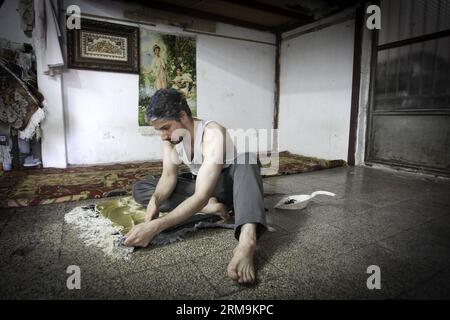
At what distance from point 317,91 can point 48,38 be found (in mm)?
3978

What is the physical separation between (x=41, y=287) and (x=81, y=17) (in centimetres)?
368

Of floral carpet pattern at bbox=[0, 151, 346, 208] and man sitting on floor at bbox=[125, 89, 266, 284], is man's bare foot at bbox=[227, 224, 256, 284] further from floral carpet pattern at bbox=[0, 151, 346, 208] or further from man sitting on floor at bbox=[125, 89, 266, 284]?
floral carpet pattern at bbox=[0, 151, 346, 208]

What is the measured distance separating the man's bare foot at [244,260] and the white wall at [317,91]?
3.47 metres

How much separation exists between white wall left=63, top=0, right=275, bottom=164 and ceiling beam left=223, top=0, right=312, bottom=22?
0.78 metres

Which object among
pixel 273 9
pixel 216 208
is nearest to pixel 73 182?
pixel 216 208

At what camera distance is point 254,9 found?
4.08 m

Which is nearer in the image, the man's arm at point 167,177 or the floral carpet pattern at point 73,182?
the man's arm at point 167,177

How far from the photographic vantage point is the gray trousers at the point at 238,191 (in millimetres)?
1282

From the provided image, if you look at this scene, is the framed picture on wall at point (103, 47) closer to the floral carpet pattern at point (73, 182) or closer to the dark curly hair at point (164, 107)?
the floral carpet pattern at point (73, 182)

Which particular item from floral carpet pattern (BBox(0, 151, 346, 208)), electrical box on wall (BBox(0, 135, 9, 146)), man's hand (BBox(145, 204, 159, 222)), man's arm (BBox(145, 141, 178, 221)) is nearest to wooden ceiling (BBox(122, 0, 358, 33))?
floral carpet pattern (BBox(0, 151, 346, 208))

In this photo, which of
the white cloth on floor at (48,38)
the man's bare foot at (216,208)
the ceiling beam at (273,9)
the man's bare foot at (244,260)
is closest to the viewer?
the man's bare foot at (244,260)

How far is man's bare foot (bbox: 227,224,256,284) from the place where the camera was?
1.09 metres

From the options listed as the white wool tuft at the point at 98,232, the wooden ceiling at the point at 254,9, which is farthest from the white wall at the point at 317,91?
the white wool tuft at the point at 98,232
